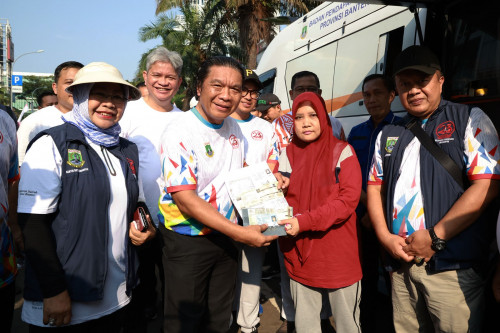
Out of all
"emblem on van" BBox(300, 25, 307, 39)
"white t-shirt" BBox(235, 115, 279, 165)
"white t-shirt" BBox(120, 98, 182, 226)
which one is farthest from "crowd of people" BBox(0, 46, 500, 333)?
"emblem on van" BBox(300, 25, 307, 39)

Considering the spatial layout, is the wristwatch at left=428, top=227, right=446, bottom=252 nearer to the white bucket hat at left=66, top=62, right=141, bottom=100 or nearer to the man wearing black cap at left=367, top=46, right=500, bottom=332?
the man wearing black cap at left=367, top=46, right=500, bottom=332

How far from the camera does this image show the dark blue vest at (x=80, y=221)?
177 centimetres

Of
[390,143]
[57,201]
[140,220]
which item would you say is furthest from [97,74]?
[390,143]

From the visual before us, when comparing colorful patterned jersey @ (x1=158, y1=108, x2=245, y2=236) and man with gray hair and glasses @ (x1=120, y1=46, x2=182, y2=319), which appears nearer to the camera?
colorful patterned jersey @ (x1=158, y1=108, x2=245, y2=236)

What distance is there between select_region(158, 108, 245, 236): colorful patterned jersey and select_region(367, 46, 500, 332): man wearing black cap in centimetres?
103

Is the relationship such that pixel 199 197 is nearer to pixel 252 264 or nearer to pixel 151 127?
pixel 252 264

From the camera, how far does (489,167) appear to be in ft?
6.43

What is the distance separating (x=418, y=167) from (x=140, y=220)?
1675 mm

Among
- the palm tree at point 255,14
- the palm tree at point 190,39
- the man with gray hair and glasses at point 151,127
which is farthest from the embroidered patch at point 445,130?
the palm tree at point 190,39

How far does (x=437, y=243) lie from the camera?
201 centimetres

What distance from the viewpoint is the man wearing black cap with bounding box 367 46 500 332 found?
1.99 meters

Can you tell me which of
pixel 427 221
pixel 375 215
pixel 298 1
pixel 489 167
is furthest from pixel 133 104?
pixel 298 1

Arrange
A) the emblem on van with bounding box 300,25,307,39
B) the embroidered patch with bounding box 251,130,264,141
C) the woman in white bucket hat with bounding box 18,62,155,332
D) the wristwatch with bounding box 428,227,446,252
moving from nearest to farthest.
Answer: the woman in white bucket hat with bounding box 18,62,155,332 → the wristwatch with bounding box 428,227,446,252 → the embroidered patch with bounding box 251,130,264,141 → the emblem on van with bounding box 300,25,307,39

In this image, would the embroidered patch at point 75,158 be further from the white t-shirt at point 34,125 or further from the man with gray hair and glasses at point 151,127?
the white t-shirt at point 34,125
